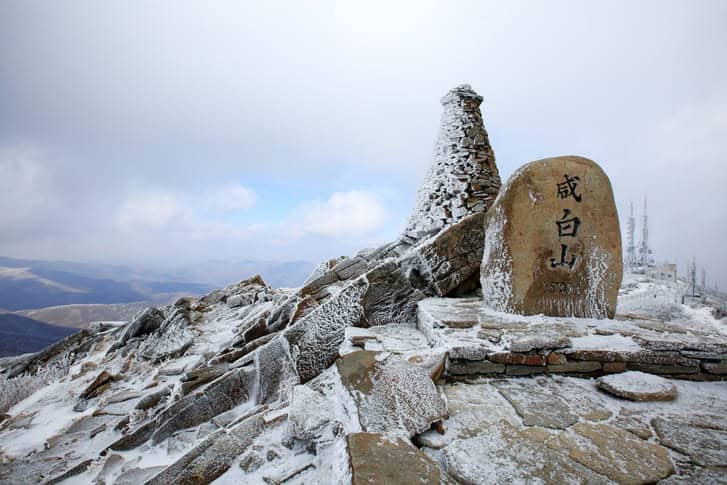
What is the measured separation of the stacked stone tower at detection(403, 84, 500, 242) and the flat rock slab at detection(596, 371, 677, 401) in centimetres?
497

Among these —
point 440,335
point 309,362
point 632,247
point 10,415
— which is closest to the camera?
point 440,335

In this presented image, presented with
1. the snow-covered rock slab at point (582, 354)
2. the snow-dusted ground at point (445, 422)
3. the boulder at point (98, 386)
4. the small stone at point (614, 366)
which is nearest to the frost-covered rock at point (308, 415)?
the snow-dusted ground at point (445, 422)

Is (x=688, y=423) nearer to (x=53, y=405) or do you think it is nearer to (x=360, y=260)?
(x=360, y=260)

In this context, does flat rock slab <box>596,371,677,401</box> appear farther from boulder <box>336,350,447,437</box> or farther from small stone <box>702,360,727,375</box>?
boulder <box>336,350,447,437</box>

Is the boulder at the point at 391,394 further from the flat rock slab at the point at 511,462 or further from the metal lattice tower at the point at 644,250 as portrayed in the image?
the metal lattice tower at the point at 644,250

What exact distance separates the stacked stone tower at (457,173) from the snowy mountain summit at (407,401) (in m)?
2.47

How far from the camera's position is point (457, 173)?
7.73 m

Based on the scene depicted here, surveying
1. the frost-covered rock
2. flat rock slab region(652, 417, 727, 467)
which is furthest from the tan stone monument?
the frost-covered rock

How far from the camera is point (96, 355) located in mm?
8227

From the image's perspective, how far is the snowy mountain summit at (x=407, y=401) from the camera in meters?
1.83

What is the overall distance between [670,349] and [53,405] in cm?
885

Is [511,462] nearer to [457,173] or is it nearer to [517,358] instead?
[517,358]

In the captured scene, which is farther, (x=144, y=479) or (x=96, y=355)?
(x=96, y=355)

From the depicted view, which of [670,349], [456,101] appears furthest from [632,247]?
[670,349]
